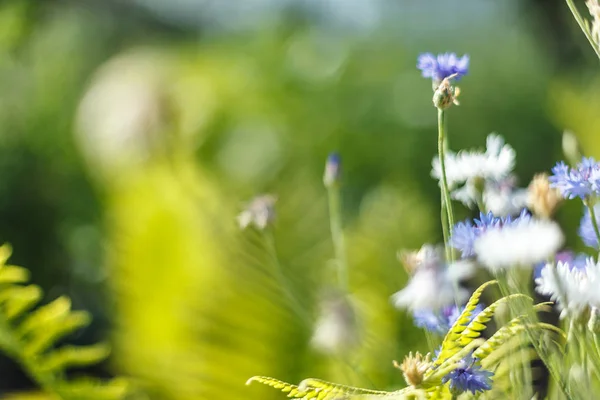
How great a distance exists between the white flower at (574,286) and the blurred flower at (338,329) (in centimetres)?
7

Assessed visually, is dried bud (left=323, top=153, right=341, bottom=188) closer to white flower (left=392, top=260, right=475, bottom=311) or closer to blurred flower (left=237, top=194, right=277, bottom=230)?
blurred flower (left=237, top=194, right=277, bottom=230)

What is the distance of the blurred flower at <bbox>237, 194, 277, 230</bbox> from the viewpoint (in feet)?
1.56

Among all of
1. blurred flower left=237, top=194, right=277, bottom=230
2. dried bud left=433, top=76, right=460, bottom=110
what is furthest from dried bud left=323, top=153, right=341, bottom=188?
dried bud left=433, top=76, right=460, bottom=110

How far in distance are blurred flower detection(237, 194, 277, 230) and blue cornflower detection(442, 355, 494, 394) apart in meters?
0.17

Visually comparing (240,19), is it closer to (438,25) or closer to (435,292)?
(438,25)

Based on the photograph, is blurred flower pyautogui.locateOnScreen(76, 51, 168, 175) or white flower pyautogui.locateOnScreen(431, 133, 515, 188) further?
blurred flower pyautogui.locateOnScreen(76, 51, 168, 175)

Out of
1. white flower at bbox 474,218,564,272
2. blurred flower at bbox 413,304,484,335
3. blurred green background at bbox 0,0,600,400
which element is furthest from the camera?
Result: blurred green background at bbox 0,0,600,400

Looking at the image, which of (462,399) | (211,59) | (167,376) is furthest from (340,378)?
(211,59)

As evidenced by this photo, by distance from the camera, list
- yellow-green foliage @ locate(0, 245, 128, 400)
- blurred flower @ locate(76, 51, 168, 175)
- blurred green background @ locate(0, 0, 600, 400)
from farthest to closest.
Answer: blurred green background @ locate(0, 0, 600, 400) → blurred flower @ locate(76, 51, 168, 175) → yellow-green foliage @ locate(0, 245, 128, 400)

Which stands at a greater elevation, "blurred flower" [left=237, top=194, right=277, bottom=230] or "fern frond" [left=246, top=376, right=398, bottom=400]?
"blurred flower" [left=237, top=194, right=277, bottom=230]

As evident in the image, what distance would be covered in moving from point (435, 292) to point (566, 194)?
9 centimetres

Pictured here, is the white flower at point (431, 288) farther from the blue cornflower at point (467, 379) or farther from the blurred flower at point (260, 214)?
the blurred flower at point (260, 214)

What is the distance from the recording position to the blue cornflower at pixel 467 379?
0.33m

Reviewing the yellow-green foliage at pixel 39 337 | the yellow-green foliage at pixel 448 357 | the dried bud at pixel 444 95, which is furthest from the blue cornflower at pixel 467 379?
the yellow-green foliage at pixel 39 337
